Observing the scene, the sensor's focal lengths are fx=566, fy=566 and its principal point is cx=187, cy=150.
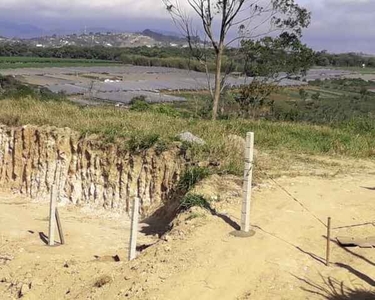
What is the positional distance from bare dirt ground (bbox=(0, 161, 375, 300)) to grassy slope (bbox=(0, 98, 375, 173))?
5.46ft

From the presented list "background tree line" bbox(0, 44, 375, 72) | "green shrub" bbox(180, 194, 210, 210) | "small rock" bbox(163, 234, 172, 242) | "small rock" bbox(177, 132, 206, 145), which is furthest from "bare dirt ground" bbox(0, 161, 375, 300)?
"background tree line" bbox(0, 44, 375, 72)

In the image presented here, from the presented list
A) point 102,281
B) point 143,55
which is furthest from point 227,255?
point 143,55

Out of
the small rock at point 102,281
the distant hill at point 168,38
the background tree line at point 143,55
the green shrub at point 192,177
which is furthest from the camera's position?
the background tree line at point 143,55

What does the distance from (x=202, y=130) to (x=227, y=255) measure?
5645 mm

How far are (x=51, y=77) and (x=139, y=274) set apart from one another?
44.7 meters

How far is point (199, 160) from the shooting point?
10.4 m

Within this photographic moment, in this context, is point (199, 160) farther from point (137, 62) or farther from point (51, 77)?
point (137, 62)

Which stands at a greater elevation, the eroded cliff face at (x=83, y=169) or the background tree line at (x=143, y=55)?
the background tree line at (x=143, y=55)

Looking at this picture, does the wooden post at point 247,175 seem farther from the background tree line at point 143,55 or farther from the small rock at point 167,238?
the background tree line at point 143,55

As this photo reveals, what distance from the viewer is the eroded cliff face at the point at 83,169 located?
1096 centimetres

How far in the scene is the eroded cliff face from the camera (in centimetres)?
1096

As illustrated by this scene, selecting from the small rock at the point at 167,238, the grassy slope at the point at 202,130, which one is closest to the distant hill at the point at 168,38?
the grassy slope at the point at 202,130

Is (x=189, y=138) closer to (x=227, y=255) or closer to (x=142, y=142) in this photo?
(x=142, y=142)

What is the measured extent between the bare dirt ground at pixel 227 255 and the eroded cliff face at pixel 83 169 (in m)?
1.40
